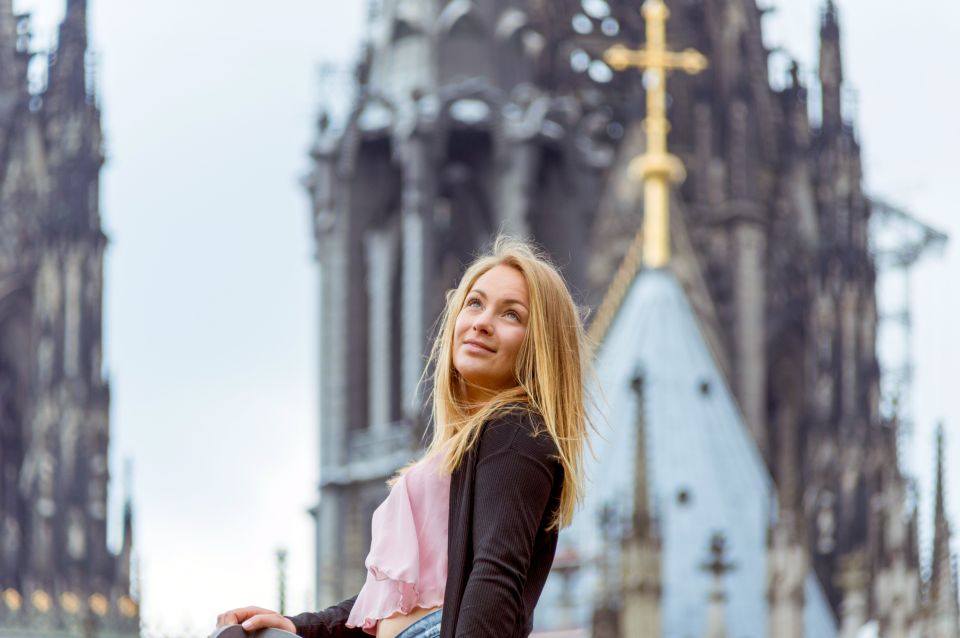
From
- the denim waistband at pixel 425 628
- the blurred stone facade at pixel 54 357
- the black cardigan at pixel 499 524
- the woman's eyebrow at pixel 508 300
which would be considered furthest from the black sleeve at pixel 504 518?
the blurred stone facade at pixel 54 357

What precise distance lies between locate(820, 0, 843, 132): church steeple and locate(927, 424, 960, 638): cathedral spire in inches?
766

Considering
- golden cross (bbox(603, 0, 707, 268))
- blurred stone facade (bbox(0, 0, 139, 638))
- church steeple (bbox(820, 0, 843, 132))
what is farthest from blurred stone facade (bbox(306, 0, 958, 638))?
blurred stone facade (bbox(0, 0, 139, 638))

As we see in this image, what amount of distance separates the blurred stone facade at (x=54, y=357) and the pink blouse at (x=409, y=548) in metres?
45.3

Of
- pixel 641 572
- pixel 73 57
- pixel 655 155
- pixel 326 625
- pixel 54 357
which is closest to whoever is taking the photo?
pixel 326 625

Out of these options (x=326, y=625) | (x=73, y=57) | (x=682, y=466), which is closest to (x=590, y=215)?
(x=73, y=57)

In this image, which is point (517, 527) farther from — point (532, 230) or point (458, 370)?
point (532, 230)

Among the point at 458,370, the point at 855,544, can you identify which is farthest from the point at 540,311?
the point at 855,544

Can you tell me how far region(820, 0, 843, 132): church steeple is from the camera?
5728 centimetres

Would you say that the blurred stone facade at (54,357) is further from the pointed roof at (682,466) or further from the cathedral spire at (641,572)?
the cathedral spire at (641,572)

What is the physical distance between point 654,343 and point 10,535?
615 inches

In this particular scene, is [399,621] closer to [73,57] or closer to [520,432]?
[520,432]

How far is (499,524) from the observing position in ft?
17.1

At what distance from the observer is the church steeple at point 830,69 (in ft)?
188

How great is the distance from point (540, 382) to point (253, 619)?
722 mm
